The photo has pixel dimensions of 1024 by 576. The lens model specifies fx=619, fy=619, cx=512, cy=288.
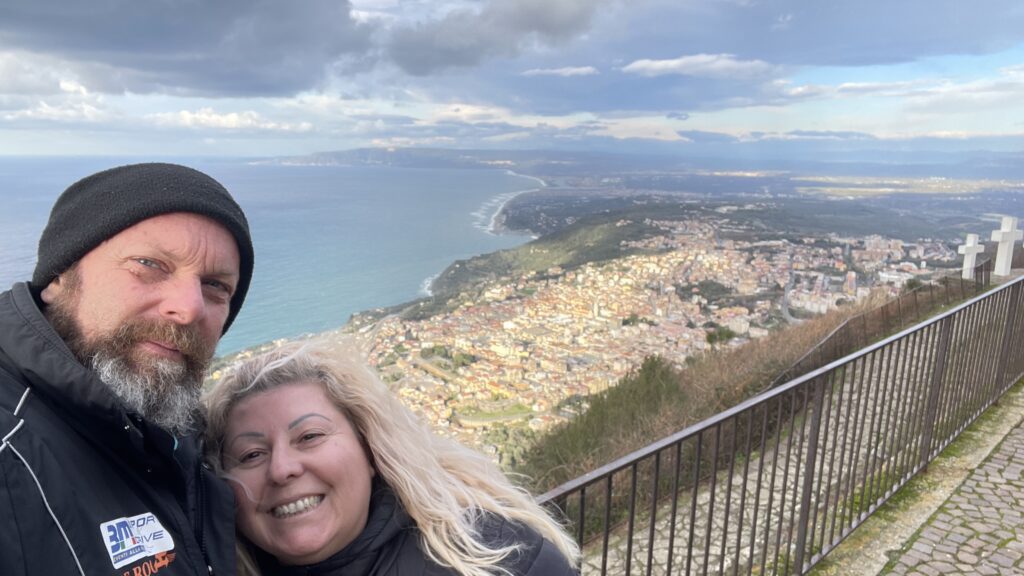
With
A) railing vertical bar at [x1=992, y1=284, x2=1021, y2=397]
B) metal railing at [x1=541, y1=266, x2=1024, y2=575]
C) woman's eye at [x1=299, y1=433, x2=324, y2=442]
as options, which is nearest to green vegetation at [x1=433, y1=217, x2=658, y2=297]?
railing vertical bar at [x1=992, y1=284, x2=1021, y2=397]

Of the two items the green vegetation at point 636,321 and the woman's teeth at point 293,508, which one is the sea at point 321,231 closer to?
the woman's teeth at point 293,508

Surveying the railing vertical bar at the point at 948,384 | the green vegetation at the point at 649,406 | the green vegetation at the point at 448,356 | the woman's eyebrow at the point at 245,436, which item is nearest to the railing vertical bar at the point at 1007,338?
the railing vertical bar at the point at 948,384

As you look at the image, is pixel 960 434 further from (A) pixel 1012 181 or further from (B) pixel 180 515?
(A) pixel 1012 181

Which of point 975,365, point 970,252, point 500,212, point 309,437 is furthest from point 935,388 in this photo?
point 500,212

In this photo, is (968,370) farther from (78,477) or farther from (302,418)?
(78,477)

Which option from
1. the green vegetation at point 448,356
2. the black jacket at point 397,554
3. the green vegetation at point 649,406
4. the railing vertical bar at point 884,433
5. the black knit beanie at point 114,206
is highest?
the black knit beanie at point 114,206
